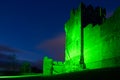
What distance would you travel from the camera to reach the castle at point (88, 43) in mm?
25078

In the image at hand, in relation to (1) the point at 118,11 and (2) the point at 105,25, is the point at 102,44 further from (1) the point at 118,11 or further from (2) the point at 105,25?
(1) the point at 118,11

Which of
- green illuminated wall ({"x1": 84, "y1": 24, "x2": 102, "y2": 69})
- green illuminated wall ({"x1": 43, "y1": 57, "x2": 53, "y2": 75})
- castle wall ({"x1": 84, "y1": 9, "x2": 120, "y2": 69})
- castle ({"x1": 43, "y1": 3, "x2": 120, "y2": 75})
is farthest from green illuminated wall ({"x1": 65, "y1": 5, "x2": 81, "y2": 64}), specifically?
green illuminated wall ({"x1": 43, "y1": 57, "x2": 53, "y2": 75})

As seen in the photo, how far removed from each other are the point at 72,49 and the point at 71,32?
7.69ft

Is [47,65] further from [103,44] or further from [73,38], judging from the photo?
[73,38]

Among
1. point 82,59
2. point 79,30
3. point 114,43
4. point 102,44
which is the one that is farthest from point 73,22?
point 114,43

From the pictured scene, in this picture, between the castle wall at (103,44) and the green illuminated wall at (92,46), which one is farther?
→ the green illuminated wall at (92,46)

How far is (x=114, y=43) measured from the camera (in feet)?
80.3

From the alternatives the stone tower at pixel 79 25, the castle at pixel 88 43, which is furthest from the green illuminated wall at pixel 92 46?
the stone tower at pixel 79 25

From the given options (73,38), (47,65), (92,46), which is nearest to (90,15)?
(73,38)

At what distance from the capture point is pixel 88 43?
31.2 m

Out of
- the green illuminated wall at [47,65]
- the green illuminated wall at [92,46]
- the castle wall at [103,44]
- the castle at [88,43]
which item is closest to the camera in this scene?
the castle wall at [103,44]

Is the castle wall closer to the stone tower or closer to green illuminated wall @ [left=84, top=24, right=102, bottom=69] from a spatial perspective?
green illuminated wall @ [left=84, top=24, right=102, bottom=69]

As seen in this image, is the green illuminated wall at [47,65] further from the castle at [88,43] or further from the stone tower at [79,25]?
the stone tower at [79,25]

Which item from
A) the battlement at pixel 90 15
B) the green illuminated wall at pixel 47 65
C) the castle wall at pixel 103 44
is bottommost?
the green illuminated wall at pixel 47 65
